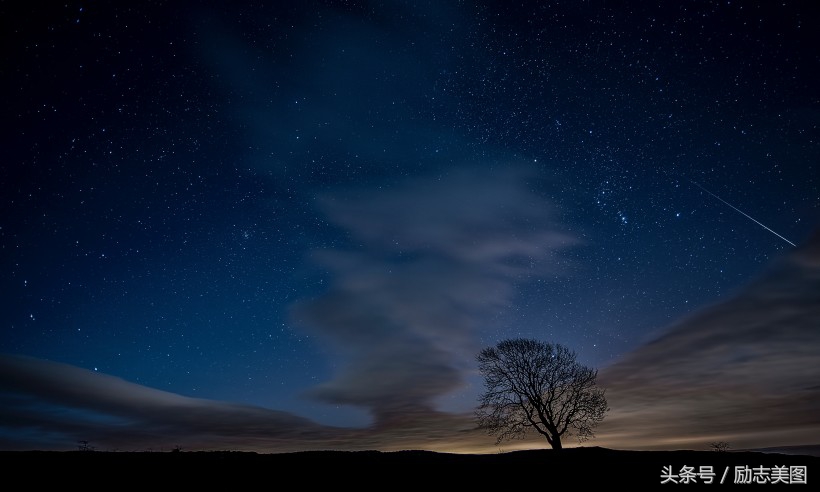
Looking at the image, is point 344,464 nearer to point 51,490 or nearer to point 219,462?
point 219,462

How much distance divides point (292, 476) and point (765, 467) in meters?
19.7

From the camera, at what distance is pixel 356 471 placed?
14148 mm

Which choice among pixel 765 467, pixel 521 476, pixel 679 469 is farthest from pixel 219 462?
pixel 765 467

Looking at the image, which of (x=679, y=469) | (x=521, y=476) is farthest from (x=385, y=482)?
(x=679, y=469)

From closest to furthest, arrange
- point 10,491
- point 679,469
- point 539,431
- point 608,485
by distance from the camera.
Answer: point 10,491
point 608,485
point 679,469
point 539,431

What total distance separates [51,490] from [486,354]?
90.5 feet

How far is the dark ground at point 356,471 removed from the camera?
11.7 metres

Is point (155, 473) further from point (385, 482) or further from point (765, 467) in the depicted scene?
point (765, 467)

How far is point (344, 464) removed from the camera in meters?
15.3

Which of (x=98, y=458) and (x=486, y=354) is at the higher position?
(x=486, y=354)

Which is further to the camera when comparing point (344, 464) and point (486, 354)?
point (486, 354)

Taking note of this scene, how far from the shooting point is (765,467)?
17188 millimetres

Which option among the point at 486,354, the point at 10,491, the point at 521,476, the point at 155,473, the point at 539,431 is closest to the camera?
the point at 10,491

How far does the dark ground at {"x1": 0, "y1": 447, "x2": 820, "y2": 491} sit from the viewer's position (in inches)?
459
